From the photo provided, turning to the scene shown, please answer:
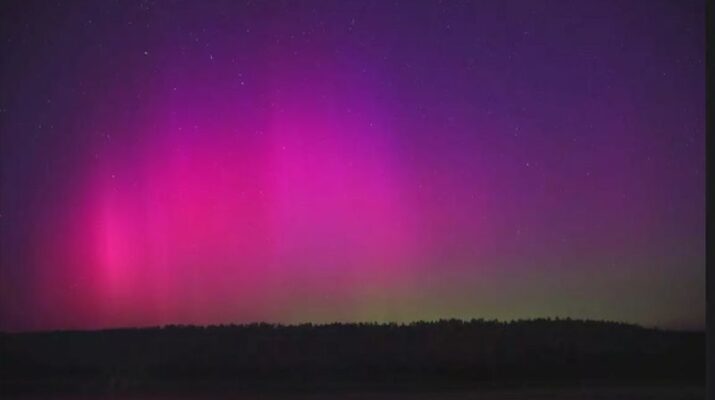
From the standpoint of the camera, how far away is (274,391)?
30.8 ft

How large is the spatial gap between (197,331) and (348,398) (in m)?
2.11

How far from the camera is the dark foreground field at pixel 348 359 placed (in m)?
9.58

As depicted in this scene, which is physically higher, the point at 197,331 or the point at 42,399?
the point at 197,331

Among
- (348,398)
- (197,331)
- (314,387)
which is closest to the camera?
(348,398)

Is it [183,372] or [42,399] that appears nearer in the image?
[42,399]

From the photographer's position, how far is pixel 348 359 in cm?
1014

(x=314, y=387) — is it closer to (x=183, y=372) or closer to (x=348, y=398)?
(x=348, y=398)

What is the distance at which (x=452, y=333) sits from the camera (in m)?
10.1

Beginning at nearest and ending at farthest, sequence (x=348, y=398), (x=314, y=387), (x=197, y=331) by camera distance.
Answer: (x=348, y=398) < (x=314, y=387) < (x=197, y=331)

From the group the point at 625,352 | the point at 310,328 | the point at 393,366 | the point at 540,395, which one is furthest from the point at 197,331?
the point at 625,352

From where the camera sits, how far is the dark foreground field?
9578mm

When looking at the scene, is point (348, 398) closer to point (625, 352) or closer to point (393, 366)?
point (393, 366)

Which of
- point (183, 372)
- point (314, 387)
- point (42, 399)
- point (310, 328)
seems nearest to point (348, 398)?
point (314, 387)

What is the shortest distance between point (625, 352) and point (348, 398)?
2.97m
